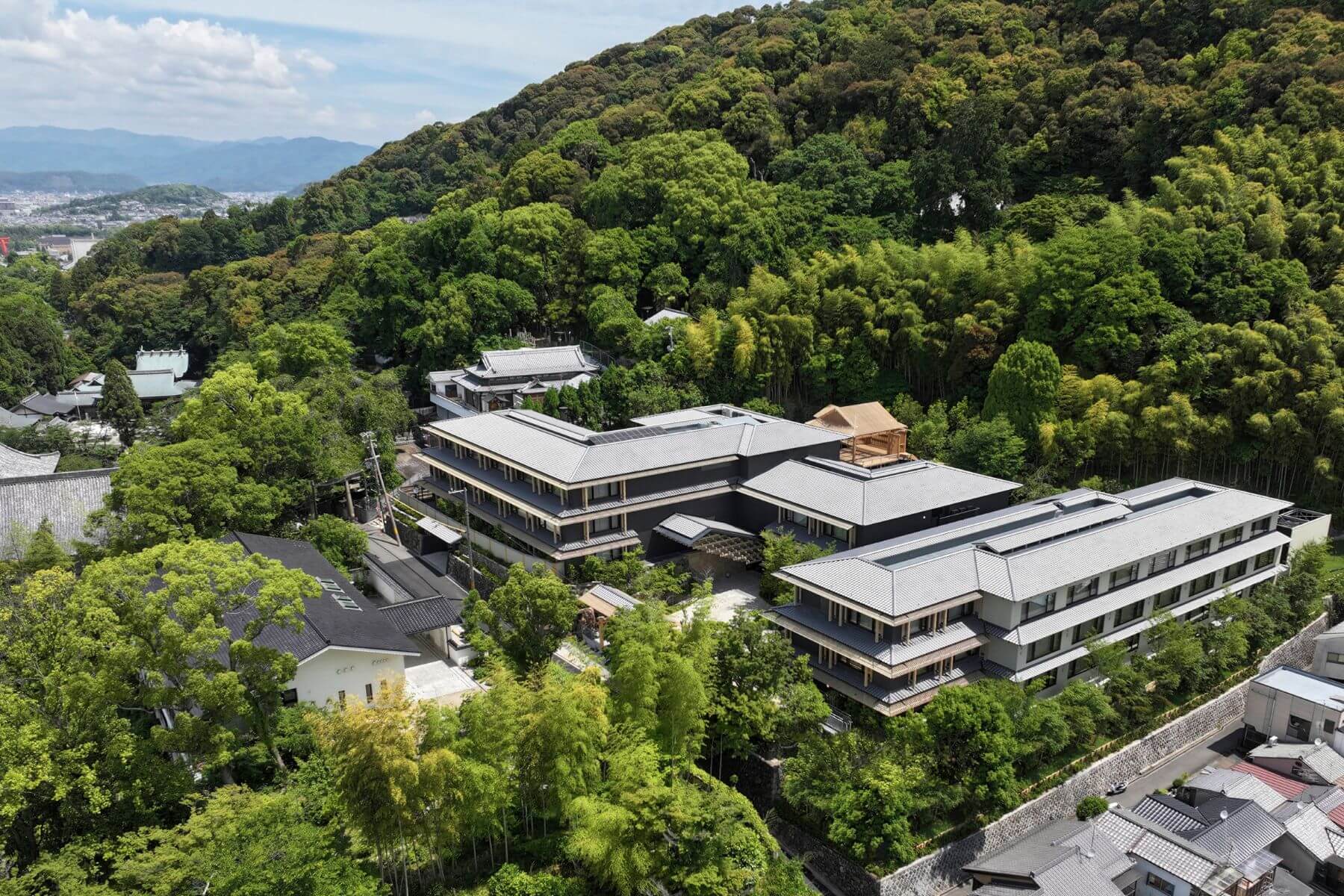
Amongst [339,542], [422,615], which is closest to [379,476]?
[339,542]

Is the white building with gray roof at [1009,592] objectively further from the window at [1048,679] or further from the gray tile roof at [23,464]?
the gray tile roof at [23,464]

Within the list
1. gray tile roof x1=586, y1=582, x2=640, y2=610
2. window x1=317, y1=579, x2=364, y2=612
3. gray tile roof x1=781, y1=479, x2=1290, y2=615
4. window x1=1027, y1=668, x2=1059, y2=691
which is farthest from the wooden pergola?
window x1=317, y1=579, x2=364, y2=612

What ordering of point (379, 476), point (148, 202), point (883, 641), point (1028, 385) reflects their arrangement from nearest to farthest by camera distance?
point (883, 641) → point (1028, 385) → point (379, 476) → point (148, 202)

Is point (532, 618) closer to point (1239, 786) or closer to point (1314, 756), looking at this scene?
point (1239, 786)

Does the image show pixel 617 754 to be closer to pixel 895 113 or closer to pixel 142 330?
pixel 895 113

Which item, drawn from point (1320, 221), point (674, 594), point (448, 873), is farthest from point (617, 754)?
point (1320, 221)

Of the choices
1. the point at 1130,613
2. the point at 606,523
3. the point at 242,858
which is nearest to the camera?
the point at 242,858
